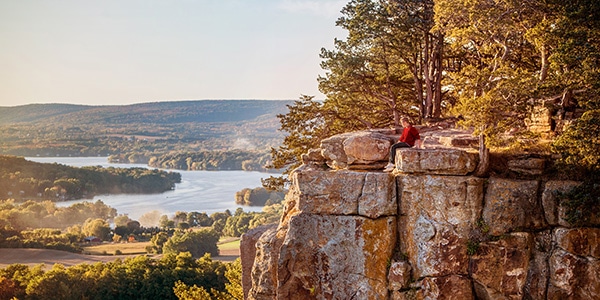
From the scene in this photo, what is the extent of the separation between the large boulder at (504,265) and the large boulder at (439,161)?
1975mm

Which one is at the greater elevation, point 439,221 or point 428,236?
point 439,221

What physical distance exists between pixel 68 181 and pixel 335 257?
10252cm

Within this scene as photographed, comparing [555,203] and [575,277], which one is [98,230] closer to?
[555,203]

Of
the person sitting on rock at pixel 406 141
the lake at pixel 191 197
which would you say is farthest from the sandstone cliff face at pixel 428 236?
the lake at pixel 191 197

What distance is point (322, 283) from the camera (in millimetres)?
13664

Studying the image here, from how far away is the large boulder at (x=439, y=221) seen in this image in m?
12.9

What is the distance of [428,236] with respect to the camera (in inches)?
514

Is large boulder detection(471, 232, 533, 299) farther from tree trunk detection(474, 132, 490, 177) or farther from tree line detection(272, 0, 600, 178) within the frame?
tree line detection(272, 0, 600, 178)

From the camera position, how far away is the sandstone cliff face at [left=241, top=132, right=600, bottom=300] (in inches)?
493

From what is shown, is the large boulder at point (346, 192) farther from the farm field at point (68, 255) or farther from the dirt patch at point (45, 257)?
the dirt patch at point (45, 257)

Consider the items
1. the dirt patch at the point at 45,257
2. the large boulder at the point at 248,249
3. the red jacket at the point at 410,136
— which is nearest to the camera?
the red jacket at the point at 410,136

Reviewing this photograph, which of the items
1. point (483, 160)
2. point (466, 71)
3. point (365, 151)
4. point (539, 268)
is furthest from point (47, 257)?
point (539, 268)

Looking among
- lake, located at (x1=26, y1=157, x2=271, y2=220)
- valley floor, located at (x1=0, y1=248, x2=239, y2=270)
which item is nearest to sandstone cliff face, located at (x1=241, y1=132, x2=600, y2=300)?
valley floor, located at (x1=0, y1=248, x2=239, y2=270)

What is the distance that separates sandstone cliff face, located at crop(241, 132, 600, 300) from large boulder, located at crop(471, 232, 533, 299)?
24 mm
